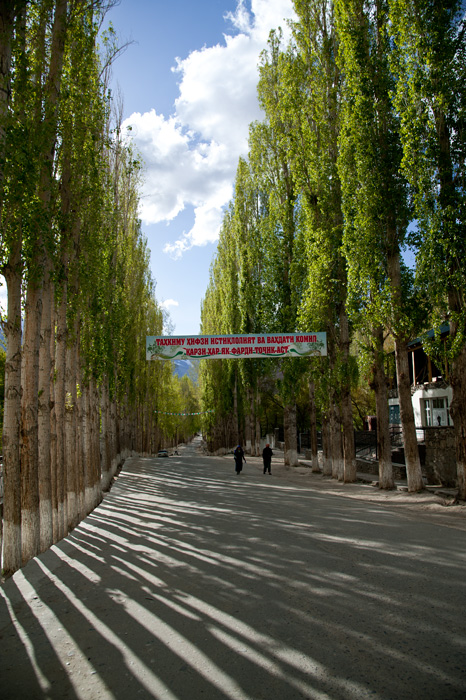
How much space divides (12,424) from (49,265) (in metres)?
3.85

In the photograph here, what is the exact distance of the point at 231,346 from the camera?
19.9 metres

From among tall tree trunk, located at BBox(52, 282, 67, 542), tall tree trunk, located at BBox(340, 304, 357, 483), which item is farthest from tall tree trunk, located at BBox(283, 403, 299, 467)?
tall tree trunk, located at BBox(52, 282, 67, 542)

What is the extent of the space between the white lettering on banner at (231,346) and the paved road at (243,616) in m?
10.5

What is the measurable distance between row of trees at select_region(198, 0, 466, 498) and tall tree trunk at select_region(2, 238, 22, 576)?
961 cm

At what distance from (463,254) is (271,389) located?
3045 centimetres

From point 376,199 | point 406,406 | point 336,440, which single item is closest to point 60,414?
point 406,406

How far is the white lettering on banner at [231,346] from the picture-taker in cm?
1967

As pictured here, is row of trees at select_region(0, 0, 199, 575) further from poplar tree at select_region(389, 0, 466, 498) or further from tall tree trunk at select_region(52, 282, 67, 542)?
poplar tree at select_region(389, 0, 466, 498)

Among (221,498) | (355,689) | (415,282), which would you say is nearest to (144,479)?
(221,498)

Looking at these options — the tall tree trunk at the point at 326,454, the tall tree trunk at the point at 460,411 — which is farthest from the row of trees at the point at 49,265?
the tall tree trunk at the point at 326,454

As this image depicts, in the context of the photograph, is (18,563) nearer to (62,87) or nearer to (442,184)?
(62,87)

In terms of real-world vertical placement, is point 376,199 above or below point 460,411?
above

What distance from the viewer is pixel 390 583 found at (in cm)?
578

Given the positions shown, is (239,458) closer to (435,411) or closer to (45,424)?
(435,411)
